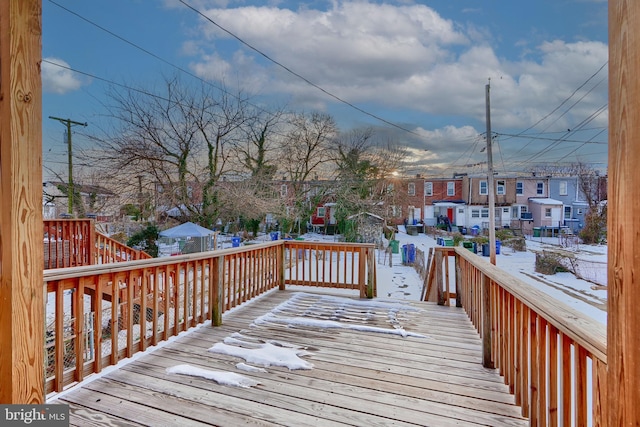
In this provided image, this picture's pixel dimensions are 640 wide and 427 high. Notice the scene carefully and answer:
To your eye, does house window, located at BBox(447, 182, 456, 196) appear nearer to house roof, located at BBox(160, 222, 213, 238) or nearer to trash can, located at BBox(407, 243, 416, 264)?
trash can, located at BBox(407, 243, 416, 264)

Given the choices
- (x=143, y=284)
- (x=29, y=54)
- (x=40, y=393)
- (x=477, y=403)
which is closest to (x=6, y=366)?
(x=40, y=393)

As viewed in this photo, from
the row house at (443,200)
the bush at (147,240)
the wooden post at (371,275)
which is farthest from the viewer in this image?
the row house at (443,200)

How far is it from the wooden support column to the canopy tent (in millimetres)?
9034

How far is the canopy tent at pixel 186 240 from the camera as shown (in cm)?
970

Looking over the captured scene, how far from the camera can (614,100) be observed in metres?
0.82

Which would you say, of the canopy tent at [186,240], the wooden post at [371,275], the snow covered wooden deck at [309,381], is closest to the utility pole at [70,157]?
the canopy tent at [186,240]

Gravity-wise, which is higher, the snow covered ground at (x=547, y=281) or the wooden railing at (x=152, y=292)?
the wooden railing at (x=152, y=292)

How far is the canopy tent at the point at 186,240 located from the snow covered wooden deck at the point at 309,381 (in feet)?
22.5

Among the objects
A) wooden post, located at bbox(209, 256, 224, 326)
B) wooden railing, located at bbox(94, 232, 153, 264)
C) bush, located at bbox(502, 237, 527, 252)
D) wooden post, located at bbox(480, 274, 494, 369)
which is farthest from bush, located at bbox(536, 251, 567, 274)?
wooden railing, located at bbox(94, 232, 153, 264)

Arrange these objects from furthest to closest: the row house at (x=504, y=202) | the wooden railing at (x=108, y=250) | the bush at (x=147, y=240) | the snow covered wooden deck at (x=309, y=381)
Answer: the row house at (x=504, y=202) → the bush at (x=147, y=240) → the wooden railing at (x=108, y=250) → the snow covered wooden deck at (x=309, y=381)

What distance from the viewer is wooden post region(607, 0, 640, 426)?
77 cm

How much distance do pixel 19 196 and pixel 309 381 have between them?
2.01 m

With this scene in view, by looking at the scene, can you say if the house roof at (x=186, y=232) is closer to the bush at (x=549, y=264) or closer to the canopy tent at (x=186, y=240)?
the canopy tent at (x=186, y=240)

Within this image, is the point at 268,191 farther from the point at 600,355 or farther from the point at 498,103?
the point at 600,355
